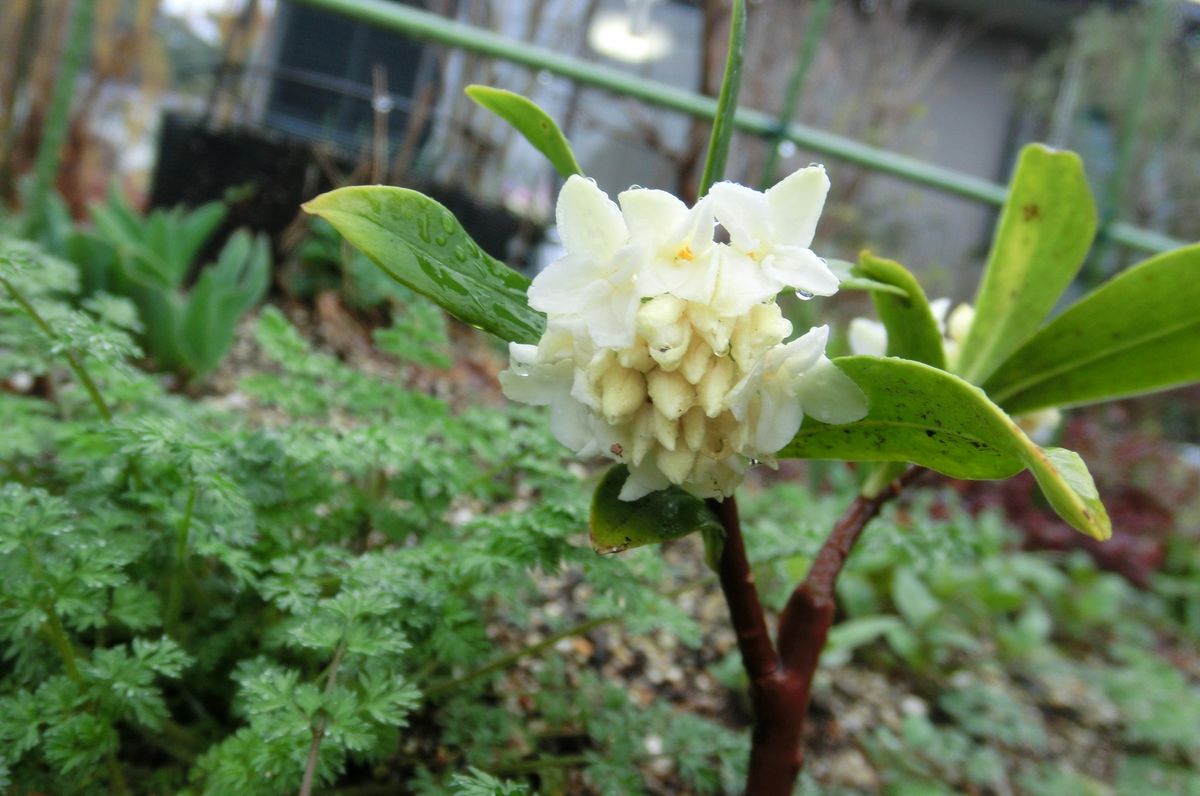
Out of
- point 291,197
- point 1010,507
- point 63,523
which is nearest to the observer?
point 63,523

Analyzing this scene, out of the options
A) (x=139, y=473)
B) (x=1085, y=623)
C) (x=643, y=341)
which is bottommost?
(x=1085, y=623)

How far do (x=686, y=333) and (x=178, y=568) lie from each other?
541mm

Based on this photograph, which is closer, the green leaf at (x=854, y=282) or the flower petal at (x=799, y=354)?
the flower petal at (x=799, y=354)

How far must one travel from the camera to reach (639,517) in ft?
1.96

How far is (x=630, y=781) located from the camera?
78cm

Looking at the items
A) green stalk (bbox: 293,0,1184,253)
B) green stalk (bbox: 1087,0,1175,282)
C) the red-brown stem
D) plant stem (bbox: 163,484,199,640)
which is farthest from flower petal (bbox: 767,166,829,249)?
green stalk (bbox: 1087,0,1175,282)

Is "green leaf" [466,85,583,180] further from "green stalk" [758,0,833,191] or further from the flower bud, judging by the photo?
"green stalk" [758,0,833,191]

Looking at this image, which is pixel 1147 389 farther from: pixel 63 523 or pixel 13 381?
pixel 13 381

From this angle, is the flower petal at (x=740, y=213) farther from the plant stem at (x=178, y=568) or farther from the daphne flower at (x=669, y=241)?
the plant stem at (x=178, y=568)

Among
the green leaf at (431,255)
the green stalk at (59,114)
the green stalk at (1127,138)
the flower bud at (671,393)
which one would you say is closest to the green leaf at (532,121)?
the green leaf at (431,255)

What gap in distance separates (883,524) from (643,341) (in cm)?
59

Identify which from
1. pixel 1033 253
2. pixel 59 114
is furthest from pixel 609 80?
pixel 1033 253

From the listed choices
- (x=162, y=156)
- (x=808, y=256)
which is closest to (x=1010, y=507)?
(x=808, y=256)

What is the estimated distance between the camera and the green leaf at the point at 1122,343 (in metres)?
0.71
